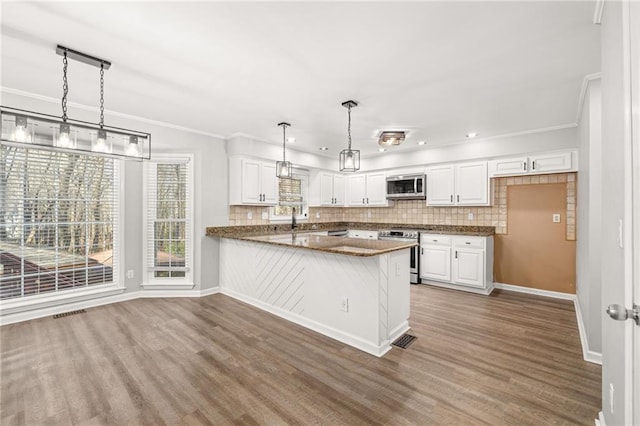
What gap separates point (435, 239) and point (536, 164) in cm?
188

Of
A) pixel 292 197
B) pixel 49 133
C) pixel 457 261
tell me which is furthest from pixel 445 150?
pixel 49 133

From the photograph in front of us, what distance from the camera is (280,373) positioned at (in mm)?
2238

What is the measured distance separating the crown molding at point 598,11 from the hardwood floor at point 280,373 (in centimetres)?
250

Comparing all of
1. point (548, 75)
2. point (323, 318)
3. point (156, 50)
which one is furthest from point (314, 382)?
point (548, 75)

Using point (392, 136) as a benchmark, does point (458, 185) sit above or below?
below

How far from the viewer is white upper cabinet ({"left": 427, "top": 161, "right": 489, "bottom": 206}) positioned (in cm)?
473

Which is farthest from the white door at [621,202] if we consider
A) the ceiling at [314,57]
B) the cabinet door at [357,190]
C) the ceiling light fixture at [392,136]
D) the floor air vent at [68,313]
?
the floor air vent at [68,313]

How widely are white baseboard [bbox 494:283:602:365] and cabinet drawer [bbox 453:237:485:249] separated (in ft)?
3.05

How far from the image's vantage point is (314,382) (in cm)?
213

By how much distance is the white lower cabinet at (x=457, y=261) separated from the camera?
446 cm

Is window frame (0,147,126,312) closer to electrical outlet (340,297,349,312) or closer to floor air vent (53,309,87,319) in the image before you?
floor air vent (53,309,87,319)

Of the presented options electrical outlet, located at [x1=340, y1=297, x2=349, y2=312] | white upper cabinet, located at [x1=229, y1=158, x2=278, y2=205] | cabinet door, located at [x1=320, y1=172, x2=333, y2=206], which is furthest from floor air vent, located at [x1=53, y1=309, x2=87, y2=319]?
cabinet door, located at [x1=320, y1=172, x2=333, y2=206]

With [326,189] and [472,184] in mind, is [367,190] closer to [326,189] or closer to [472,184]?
[326,189]

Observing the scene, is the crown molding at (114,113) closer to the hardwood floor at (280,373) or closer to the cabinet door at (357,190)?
the hardwood floor at (280,373)
